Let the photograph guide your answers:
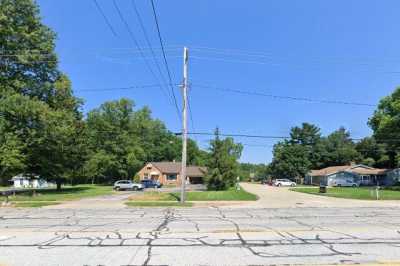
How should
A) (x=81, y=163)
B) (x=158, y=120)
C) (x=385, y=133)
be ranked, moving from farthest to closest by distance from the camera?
(x=158, y=120) < (x=385, y=133) < (x=81, y=163)

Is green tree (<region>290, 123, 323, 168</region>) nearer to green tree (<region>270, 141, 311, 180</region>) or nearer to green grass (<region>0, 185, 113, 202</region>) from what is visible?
green tree (<region>270, 141, 311, 180</region>)

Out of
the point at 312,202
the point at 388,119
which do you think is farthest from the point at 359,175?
the point at 312,202

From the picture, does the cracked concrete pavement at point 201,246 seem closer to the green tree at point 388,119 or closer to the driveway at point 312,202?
the driveway at point 312,202

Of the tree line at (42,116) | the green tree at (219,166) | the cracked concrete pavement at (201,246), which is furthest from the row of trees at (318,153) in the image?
the cracked concrete pavement at (201,246)

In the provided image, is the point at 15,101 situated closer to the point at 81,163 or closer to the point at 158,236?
the point at 81,163

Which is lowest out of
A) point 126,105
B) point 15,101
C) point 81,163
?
point 81,163

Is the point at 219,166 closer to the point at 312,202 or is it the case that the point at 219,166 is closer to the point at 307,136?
the point at 312,202

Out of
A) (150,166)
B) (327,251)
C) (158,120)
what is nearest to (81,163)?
(150,166)

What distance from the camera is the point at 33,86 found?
46.8m

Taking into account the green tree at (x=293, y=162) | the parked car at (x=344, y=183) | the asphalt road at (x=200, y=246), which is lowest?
the asphalt road at (x=200, y=246)

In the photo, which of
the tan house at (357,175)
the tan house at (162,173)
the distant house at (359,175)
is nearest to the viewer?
the distant house at (359,175)

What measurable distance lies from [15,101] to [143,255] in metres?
36.9

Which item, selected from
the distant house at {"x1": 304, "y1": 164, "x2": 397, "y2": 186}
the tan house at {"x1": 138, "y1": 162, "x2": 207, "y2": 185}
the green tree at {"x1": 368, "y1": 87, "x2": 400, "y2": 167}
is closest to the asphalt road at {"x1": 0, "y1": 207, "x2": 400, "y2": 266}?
the green tree at {"x1": 368, "y1": 87, "x2": 400, "y2": 167}

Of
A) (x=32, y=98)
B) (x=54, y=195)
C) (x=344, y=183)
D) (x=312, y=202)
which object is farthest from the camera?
(x=344, y=183)
